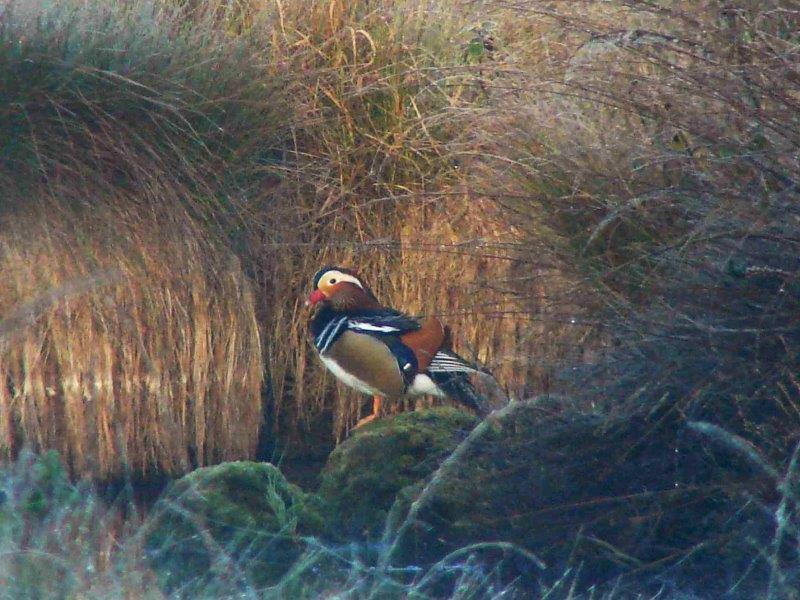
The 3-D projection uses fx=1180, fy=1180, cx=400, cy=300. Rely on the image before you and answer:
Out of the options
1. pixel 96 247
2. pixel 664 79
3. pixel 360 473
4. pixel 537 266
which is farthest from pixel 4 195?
pixel 664 79

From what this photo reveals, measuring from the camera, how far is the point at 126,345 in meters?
4.25

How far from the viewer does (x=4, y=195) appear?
13.2 ft

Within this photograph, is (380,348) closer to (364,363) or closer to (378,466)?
(364,363)

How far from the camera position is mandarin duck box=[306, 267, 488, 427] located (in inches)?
164

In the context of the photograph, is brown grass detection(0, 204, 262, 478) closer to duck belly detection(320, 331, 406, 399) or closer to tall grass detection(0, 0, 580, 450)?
tall grass detection(0, 0, 580, 450)

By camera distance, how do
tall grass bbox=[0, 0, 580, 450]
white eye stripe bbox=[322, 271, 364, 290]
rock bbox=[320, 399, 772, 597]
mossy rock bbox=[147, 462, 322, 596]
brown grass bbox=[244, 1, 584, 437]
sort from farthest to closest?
brown grass bbox=[244, 1, 584, 437], white eye stripe bbox=[322, 271, 364, 290], tall grass bbox=[0, 0, 580, 450], mossy rock bbox=[147, 462, 322, 596], rock bbox=[320, 399, 772, 597]

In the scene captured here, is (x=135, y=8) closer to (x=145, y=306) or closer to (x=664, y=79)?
Result: (x=145, y=306)

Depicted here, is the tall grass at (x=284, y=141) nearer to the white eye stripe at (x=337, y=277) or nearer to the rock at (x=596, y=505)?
the white eye stripe at (x=337, y=277)

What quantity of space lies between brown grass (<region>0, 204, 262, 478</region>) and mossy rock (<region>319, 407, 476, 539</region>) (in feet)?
1.97

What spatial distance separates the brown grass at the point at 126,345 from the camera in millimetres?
4145

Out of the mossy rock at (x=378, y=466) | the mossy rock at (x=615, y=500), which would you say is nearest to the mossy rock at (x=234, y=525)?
the mossy rock at (x=378, y=466)

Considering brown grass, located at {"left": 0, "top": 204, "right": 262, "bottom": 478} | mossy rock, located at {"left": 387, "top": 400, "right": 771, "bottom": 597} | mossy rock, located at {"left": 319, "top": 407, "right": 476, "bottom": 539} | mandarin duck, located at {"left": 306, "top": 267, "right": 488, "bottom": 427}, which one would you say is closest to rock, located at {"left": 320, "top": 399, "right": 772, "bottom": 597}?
mossy rock, located at {"left": 387, "top": 400, "right": 771, "bottom": 597}

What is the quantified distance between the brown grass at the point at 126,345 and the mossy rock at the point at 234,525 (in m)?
0.56

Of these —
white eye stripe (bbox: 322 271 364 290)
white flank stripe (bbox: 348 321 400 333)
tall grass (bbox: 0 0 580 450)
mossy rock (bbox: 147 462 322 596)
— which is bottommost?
mossy rock (bbox: 147 462 322 596)
